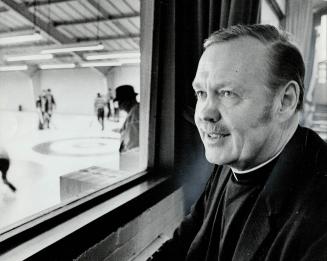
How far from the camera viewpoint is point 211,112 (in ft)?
3.48

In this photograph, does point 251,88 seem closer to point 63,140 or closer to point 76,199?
point 76,199

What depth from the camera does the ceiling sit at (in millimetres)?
12398

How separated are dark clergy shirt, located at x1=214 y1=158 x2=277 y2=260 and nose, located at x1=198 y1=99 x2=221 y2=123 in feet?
0.81

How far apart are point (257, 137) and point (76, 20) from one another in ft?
47.8

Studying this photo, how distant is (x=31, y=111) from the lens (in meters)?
21.9

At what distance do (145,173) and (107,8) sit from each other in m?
12.0

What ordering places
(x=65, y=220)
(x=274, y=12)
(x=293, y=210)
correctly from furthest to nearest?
(x=274, y=12) < (x=65, y=220) < (x=293, y=210)

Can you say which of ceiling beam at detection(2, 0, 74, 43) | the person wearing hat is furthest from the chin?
ceiling beam at detection(2, 0, 74, 43)

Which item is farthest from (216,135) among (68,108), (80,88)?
(68,108)

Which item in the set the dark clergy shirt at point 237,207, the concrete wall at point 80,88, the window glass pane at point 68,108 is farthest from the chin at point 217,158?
the concrete wall at point 80,88

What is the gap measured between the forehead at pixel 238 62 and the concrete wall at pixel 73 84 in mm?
18647

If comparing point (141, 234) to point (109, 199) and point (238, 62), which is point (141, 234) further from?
point (238, 62)

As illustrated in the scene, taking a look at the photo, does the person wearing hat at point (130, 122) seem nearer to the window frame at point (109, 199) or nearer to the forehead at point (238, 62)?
the window frame at point (109, 199)

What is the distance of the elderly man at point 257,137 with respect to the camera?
3.02 ft
